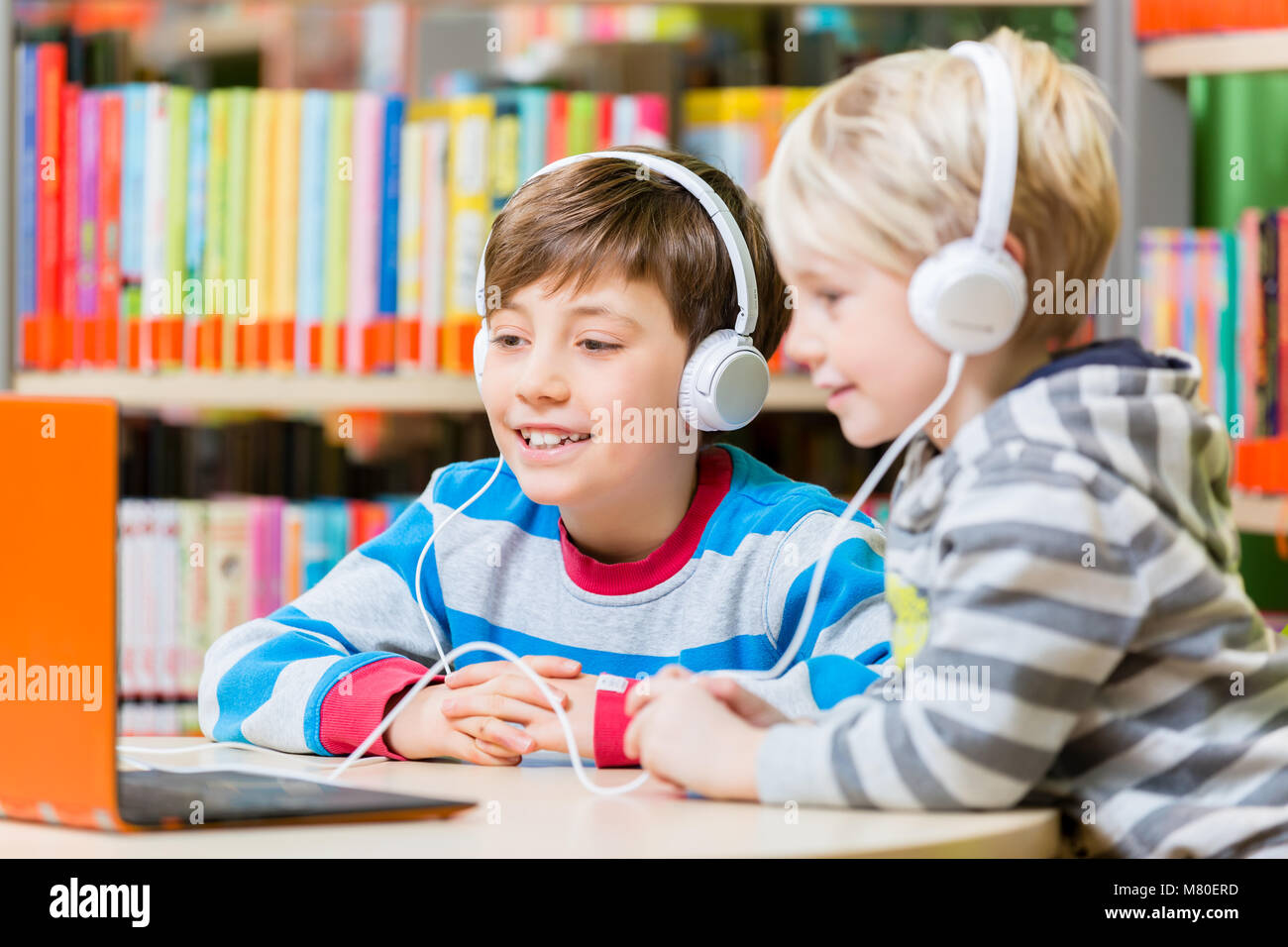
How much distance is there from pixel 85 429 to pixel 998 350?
50 centimetres

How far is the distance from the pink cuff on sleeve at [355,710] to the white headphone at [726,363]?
0.30m

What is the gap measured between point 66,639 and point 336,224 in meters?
1.14

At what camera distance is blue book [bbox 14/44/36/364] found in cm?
173

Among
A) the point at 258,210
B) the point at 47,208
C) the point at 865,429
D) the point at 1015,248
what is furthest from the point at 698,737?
the point at 47,208

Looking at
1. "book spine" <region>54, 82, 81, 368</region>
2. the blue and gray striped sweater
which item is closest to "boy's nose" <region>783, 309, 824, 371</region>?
the blue and gray striped sweater

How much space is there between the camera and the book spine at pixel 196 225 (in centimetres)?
175

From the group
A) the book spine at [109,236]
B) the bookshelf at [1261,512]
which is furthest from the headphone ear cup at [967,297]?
the book spine at [109,236]

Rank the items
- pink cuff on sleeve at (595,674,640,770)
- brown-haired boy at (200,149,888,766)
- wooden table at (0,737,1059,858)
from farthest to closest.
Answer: brown-haired boy at (200,149,888,766) < pink cuff on sleeve at (595,674,640,770) < wooden table at (0,737,1059,858)

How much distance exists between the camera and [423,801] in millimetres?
751

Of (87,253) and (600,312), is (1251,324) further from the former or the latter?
(87,253)

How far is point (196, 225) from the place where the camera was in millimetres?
1752

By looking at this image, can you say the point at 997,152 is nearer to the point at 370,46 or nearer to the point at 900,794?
the point at 900,794

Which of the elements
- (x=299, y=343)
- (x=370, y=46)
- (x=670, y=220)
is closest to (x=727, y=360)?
(x=670, y=220)

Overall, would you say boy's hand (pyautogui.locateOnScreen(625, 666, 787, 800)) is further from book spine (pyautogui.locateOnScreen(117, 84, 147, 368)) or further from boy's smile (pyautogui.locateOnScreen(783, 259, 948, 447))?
book spine (pyautogui.locateOnScreen(117, 84, 147, 368))
